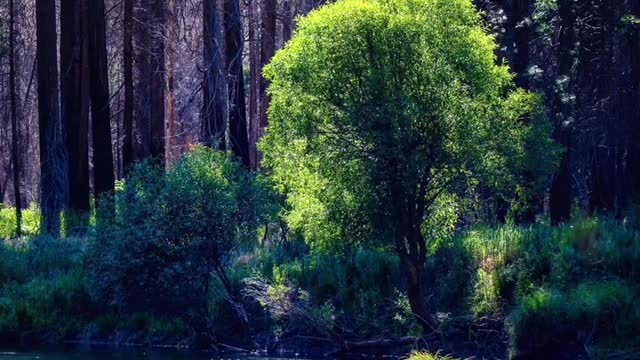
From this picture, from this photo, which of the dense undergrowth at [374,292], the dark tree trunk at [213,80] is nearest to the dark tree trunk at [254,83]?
the dark tree trunk at [213,80]

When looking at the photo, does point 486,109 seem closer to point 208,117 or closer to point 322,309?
point 322,309

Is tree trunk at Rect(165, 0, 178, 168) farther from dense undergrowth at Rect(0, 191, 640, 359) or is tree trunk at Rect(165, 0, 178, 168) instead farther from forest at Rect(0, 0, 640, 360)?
forest at Rect(0, 0, 640, 360)

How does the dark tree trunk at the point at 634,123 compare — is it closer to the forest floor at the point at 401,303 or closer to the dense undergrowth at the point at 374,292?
the forest floor at the point at 401,303

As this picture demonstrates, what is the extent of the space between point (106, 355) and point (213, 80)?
9.77m

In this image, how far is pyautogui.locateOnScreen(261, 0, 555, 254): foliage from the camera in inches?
778

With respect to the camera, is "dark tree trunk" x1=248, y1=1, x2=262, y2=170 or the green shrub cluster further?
"dark tree trunk" x1=248, y1=1, x2=262, y2=170

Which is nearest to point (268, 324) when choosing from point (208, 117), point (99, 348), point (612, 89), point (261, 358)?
point (261, 358)

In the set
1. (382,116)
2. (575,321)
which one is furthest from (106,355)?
(575,321)

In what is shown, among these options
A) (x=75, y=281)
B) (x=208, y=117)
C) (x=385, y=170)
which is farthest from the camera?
(x=208, y=117)

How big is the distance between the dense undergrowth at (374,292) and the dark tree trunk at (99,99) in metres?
4.29

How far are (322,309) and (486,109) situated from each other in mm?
4837


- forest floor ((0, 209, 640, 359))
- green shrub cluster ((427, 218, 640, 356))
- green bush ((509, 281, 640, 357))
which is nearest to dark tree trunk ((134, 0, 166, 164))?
forest floor ((0, 209, 640, 359))

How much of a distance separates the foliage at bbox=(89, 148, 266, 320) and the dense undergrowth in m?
0.11

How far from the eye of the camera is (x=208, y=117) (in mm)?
29078
